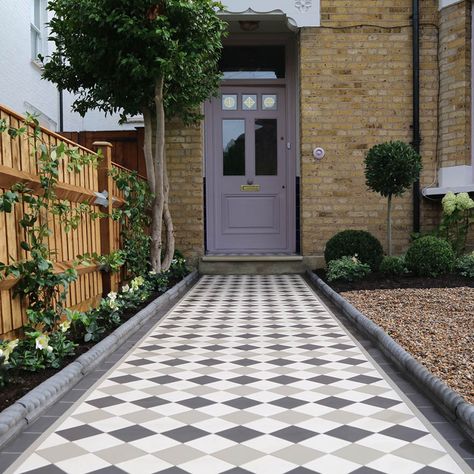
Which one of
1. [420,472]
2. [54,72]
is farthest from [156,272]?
[420,472]

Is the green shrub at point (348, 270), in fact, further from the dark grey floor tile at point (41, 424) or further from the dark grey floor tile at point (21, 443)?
the dark grey floor tile at point (21, 443)

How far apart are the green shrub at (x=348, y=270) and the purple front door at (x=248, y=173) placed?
2.38 m

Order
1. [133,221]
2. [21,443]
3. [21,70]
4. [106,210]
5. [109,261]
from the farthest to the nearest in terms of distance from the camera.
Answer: [21,70]
[133,221]
[106,210]
[109,261]
[21,443]

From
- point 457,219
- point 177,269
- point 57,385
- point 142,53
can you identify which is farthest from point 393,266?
point 57,385

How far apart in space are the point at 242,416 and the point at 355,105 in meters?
7.34

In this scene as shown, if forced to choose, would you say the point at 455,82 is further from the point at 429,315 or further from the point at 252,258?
the point at 429,315

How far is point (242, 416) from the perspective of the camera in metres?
3.04

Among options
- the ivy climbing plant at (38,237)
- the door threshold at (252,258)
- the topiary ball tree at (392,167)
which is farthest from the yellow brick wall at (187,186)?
the ivy climbing plant at (38,237)

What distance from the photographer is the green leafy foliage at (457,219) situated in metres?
8.20

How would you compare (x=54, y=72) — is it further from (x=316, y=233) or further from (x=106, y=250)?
(x=316, y=233)

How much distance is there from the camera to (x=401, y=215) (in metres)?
9.45

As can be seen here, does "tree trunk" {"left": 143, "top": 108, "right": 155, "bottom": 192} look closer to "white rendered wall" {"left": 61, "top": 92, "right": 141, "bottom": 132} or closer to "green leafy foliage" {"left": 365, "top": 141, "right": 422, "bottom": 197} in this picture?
"green leafy foliage" {"left": 365, "top": 141, "right": 422, "bottom": 197}

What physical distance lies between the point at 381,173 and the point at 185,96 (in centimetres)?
299

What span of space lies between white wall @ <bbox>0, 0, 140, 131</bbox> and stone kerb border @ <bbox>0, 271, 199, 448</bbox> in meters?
4.85
